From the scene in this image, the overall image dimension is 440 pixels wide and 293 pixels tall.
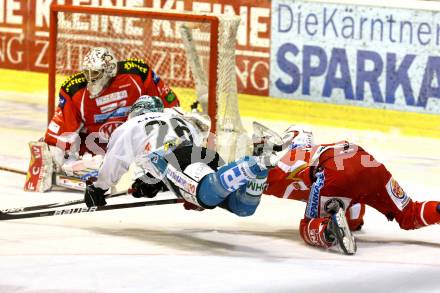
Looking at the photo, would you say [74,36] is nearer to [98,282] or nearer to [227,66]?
[227,66]

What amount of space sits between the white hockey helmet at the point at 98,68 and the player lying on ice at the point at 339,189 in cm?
169

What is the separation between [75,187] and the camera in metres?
8.55

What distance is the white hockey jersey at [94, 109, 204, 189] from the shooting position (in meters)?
7.06

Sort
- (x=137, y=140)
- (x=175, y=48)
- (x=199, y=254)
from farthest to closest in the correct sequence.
→ 1. (x=175, y=48)
2. (x=137, y=140)
3. (x=199, y=254)

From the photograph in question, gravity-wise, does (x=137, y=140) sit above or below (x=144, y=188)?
above

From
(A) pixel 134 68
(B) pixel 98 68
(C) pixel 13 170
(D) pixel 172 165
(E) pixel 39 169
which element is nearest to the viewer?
(D) pixel 172 165

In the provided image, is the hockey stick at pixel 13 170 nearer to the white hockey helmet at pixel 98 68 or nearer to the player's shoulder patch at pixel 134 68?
the white hockey helmet at pixel 98 68

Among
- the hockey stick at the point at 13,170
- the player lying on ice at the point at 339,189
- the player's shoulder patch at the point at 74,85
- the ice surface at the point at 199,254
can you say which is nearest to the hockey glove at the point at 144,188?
the ice surface at the point at 199,254

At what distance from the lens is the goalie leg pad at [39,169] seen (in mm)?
8508

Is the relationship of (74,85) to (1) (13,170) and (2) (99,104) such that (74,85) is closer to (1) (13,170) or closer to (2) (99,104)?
(2) (99,104)

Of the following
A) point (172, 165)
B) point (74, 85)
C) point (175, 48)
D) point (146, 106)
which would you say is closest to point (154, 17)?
point (74, 85)

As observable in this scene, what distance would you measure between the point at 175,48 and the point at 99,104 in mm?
2041

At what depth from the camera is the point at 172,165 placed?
6938 millimetres

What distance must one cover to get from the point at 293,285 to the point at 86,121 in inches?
117
